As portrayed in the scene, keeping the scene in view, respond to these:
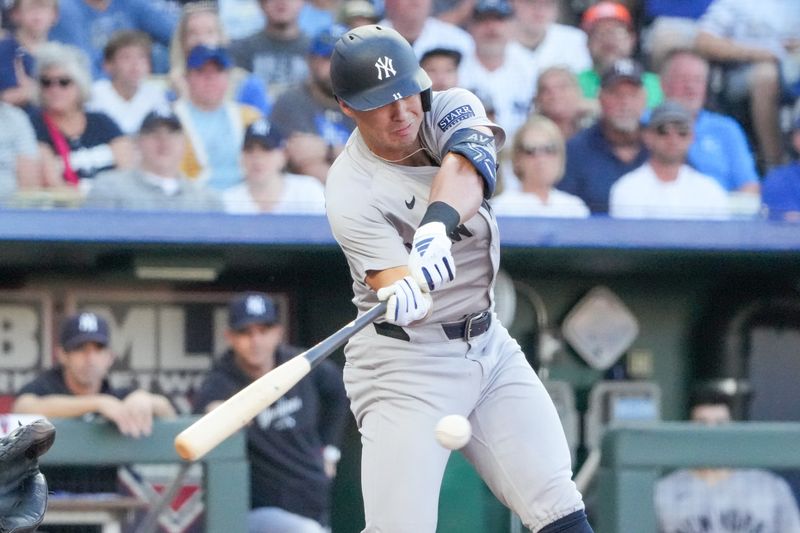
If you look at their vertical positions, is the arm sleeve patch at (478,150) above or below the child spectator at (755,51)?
below

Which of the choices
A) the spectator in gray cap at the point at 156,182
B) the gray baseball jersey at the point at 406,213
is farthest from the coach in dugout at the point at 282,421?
the gray baseball jersey at the point at 406,213

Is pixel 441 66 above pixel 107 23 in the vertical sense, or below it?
below

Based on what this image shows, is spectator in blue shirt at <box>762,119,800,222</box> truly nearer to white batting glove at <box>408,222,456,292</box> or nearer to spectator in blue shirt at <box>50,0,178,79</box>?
spectator in blue shirt at <box>50,0,178,79</box>

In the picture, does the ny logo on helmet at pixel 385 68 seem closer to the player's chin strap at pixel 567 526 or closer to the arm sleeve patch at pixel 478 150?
the arm sleeve patch at pixel 478 150

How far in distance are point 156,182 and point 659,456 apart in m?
2.26

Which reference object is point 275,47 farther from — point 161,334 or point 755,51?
point 755,51

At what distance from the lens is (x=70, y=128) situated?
593 centimetres

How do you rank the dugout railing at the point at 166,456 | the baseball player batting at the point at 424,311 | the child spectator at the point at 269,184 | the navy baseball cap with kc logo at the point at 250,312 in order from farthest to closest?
the child spectator at the point at 269,184 → the navy baseball cap with kc logo at the point at 250,312 → the dugout railing at the point at 166,456 → the baseball player batting at the point at 424,311

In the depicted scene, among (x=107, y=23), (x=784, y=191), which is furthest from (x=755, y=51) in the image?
(x=107, y=23)

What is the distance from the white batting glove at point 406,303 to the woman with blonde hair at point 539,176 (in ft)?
8.35

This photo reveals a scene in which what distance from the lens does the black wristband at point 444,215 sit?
3.47 m

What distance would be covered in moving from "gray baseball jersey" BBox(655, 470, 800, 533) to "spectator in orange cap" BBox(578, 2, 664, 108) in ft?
7.67

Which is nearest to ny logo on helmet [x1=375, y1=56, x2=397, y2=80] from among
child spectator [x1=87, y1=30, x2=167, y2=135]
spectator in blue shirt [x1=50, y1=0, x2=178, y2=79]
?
child spectator [x1=87, y1=30, x2=167, y2=135]

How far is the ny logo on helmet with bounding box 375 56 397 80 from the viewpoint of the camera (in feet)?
11.6
